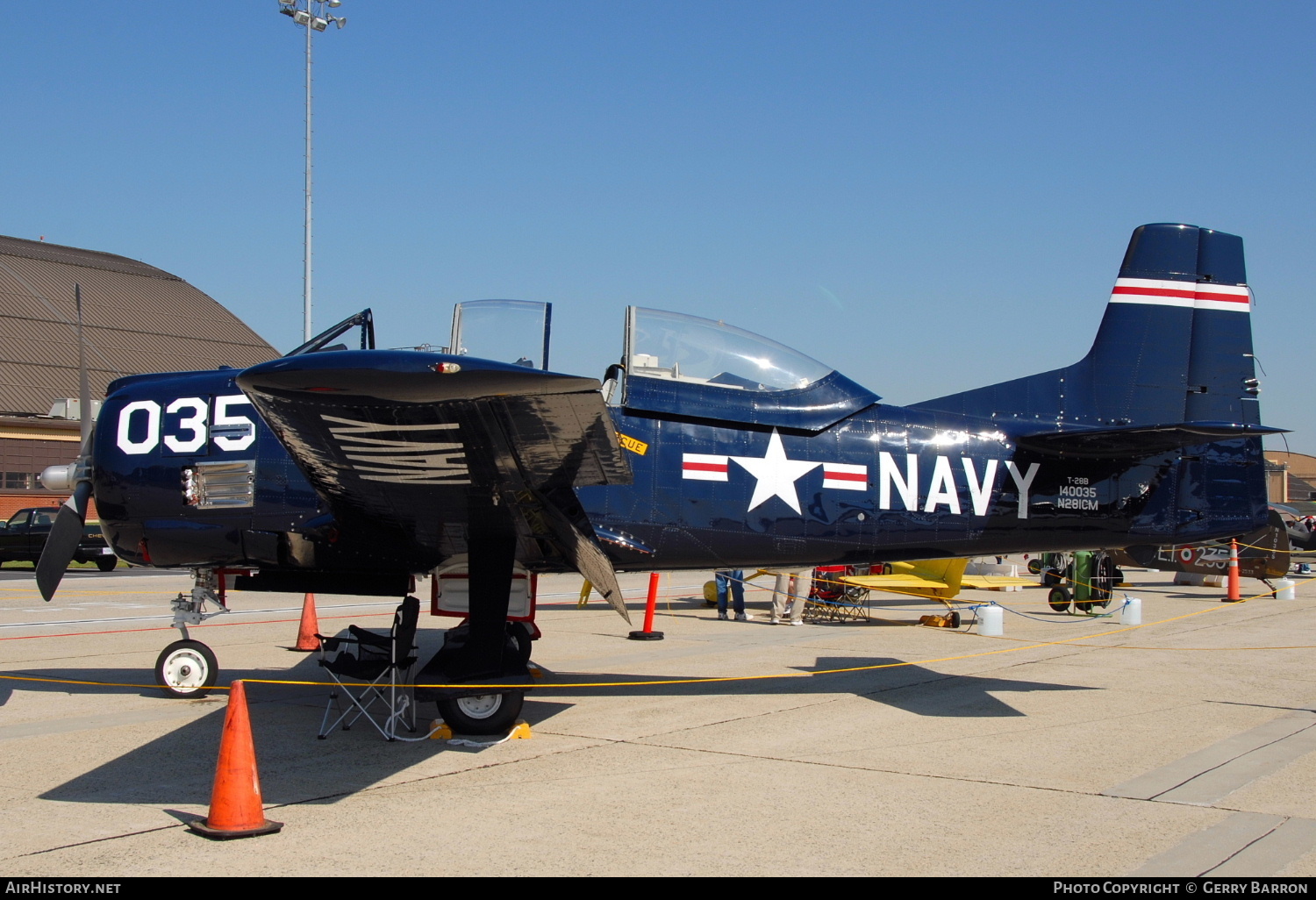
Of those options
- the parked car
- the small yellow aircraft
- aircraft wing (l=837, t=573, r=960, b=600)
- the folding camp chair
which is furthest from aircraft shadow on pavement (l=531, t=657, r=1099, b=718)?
the parked car

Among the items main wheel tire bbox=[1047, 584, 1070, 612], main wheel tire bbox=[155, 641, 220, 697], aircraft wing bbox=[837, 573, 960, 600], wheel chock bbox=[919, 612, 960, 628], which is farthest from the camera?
main wheel tire bbox=[1047, 584, 1070, 612]

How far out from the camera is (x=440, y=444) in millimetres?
5695

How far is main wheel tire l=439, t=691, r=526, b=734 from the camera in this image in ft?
23.3

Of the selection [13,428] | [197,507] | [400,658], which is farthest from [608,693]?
[13,428]

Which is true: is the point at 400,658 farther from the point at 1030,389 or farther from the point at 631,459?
the point at 1030,389

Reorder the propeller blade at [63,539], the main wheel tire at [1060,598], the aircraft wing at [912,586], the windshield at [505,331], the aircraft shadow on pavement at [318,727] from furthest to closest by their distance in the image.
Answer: the main wheel tire at [1060,598], the aircraft wing at [912,586], the propeller blade at [63,539], the windshield at [505,331], the aircraft shadow on pavement at [318,727]

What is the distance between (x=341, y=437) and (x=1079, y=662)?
8.62 m

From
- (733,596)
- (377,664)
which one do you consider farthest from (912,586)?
(377,664)

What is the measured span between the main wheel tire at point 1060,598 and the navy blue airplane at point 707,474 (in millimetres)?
8153

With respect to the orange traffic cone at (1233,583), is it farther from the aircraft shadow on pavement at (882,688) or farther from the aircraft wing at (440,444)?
the aircraft wing at (440,444)

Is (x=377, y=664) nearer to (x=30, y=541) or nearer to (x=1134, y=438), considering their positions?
(x=1134, y=438)

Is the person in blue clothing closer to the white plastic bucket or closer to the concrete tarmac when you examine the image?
the concrete tarmac

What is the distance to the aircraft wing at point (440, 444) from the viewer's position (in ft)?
15.8

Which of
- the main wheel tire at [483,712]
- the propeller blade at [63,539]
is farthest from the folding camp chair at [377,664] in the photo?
the propeller blade at [63,539]
